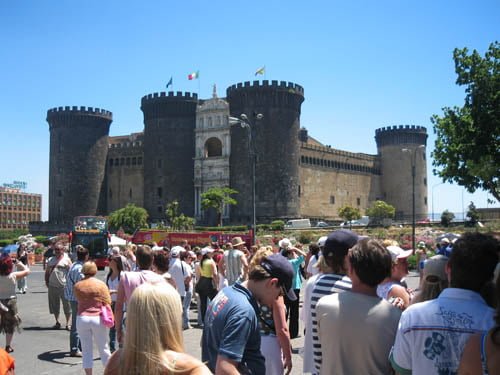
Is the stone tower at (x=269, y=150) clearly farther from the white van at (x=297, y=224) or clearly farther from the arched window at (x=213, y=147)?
the arched window at (x=213, y=147)

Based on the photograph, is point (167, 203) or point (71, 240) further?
point (167, 203)

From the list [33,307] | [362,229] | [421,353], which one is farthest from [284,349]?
[362,229]

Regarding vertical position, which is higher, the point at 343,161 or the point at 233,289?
the point at 343,161

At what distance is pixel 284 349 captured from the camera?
16.8ft

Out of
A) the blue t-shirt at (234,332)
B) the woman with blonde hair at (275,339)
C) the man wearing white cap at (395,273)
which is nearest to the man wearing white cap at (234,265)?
the man wearing white cap at (395,273)

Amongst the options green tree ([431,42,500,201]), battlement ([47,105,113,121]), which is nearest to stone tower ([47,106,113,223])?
battlement ([47,105,113,121])

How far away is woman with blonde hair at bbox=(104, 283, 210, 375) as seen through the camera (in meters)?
2.85

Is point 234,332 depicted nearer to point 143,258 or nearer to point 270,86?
point 143,258

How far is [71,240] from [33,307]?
15514 millimetres

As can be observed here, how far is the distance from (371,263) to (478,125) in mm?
21845

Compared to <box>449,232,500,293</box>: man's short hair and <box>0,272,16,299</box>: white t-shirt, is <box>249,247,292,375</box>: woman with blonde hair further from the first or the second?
<box>0,272,16,299</box>: white t-shirt

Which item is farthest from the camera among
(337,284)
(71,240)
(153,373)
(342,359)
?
(71,240)

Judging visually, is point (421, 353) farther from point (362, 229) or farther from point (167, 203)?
point (167, 203)

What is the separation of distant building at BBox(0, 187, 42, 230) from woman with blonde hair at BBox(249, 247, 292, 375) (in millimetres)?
129978
